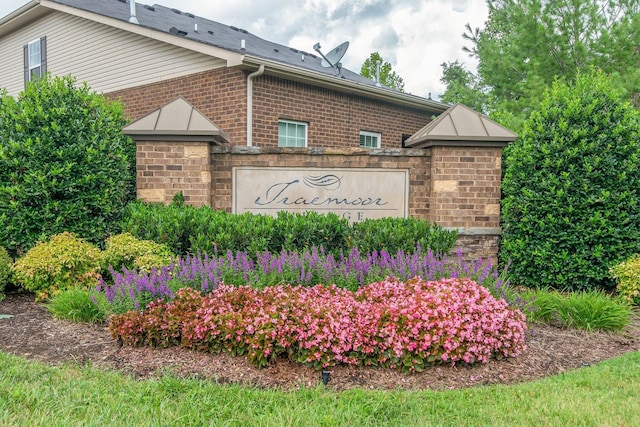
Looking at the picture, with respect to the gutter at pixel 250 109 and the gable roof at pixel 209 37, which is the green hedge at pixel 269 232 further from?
the gable roof at pixel 209 37

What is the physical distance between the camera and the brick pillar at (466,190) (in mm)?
6824

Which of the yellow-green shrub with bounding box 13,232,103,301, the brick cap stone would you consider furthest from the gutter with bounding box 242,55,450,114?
the yellow-green shrub with bounding box 13,232,103,301

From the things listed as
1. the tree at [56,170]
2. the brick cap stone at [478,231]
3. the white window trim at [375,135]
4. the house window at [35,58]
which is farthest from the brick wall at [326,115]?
the house window at [35,58]

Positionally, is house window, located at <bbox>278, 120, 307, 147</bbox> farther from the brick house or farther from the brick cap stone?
the brick cap stone

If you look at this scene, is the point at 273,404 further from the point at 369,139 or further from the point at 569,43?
the point at 569,43

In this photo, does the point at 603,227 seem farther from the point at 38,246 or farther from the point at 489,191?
the point at 38,246

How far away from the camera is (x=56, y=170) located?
225 inches

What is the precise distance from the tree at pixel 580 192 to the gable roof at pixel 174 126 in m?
4.17

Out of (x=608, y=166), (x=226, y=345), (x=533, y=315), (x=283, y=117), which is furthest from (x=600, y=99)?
(x=283, y=117)

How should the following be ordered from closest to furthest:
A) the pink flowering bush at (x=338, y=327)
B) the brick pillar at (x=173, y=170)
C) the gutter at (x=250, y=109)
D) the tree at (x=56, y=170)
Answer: the pink flowering bush at (x=338, y=327) < the tree at (x=56, y=170) < the brick pillar at (x=173, y=170) < the gutter at (x=250, y=109)

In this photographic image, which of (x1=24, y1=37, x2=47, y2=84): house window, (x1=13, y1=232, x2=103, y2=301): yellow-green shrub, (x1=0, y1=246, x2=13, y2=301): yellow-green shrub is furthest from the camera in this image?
(x1=24, y1=37, x2=47, y2=84): house window

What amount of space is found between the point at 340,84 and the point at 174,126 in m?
5.82

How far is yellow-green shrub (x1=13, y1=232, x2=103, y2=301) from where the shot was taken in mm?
5137

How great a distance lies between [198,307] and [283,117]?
7368 millimetres
